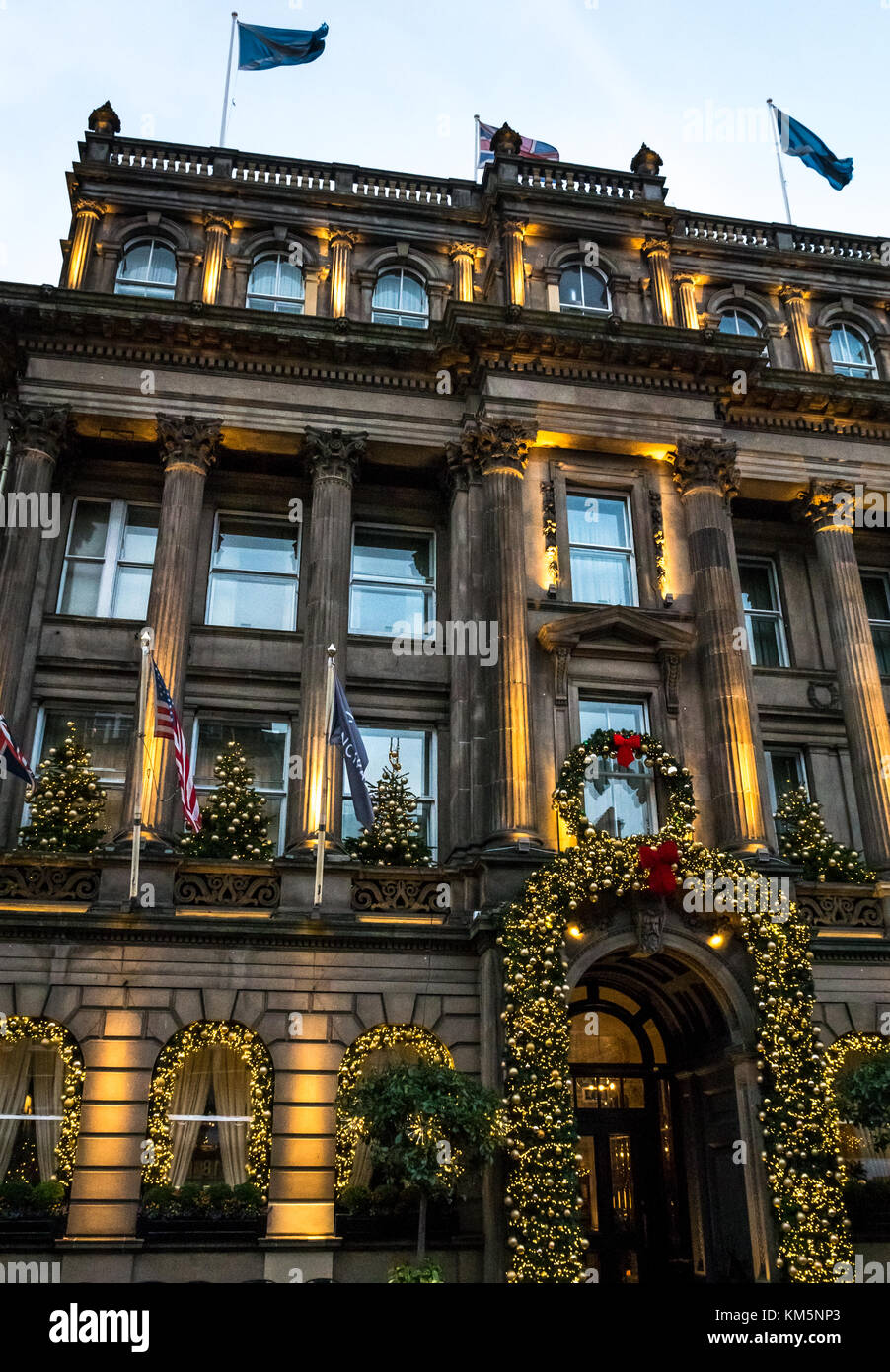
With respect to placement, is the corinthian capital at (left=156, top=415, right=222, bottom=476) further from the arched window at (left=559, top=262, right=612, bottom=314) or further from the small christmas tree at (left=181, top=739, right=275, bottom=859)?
the arched window at (left=559, top=262, right=612, bottom=314)

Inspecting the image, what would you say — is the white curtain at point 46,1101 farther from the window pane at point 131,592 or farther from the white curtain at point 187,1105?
the window pane at point 131,592

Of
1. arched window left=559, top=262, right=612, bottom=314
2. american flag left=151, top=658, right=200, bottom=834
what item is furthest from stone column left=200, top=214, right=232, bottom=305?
american flag left=151, top=658, right=200, bottom=834

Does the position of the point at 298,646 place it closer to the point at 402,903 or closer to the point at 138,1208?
the point at 402,903

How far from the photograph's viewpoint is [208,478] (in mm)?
24359

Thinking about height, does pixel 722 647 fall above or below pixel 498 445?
below

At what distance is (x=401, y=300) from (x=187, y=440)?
23.1 feet

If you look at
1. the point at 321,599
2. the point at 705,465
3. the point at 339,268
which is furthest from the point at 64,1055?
the point at 339,268

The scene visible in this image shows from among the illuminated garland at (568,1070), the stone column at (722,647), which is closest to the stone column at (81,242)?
the stone column at (722,647)

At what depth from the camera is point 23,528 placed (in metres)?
21.8

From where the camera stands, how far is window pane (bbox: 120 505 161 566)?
2378cm

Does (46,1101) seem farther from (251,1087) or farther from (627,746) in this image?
(627,746)

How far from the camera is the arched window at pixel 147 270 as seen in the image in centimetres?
2538

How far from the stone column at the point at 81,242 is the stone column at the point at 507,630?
977cm
